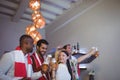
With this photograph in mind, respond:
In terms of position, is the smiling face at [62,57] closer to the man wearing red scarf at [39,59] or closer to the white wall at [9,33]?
the man wearing red scarf at [39,59]

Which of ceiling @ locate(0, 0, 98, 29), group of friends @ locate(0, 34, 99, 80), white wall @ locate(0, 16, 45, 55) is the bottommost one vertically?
group of friends @ locate(0, 34, 99, 80)

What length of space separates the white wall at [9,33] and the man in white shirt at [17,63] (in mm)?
4731

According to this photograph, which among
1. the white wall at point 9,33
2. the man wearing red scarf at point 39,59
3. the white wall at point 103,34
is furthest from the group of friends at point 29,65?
the white wall at point 9,33

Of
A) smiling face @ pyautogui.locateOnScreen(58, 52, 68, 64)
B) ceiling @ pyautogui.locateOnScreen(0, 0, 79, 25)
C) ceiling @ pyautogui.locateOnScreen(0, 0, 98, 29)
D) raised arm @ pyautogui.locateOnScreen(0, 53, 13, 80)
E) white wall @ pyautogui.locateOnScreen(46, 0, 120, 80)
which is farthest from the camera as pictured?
ceiling @ pyautogui.locateOnScreen(0, 0, 79, 25)

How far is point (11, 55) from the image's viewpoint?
1904 mm

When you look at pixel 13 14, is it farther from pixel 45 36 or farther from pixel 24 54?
pixel 24 54

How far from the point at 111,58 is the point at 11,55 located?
9.56ft

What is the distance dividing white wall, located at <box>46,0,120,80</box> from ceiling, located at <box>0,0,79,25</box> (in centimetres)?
76

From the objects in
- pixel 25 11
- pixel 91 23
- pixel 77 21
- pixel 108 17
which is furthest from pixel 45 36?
pixel 108 17

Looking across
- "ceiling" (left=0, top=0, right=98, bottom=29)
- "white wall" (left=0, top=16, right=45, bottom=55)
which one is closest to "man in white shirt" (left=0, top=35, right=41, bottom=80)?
"ceiling" (left=0, top=0, right=98, bottom=29)

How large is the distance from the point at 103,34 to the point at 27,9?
2.76 metres

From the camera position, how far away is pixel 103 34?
4.59 meters

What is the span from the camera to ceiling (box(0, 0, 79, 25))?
5663 mm

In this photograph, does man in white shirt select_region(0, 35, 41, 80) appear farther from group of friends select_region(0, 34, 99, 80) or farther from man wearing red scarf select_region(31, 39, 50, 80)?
man wearing red scarf select_region(31, 39, 50, 80)
